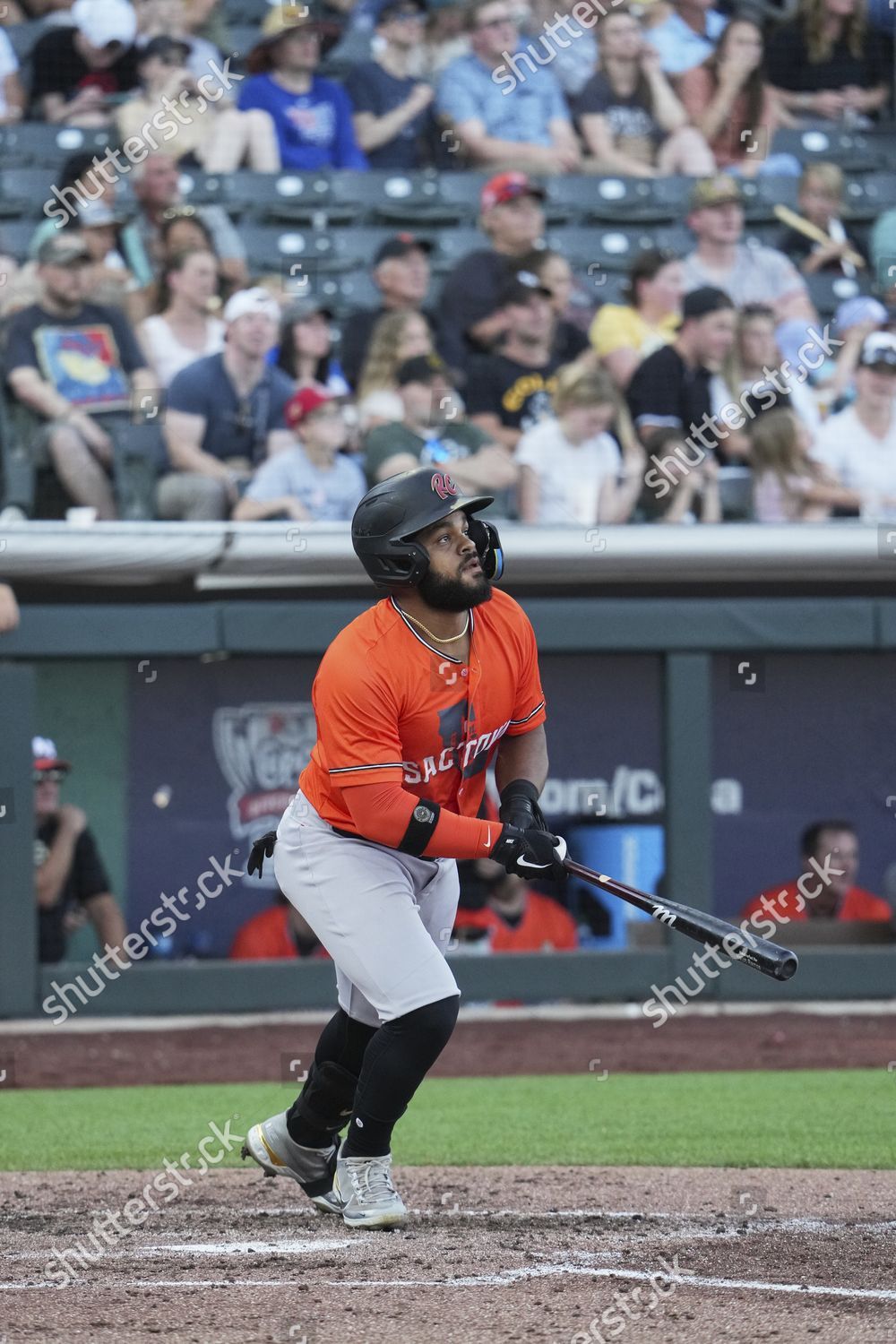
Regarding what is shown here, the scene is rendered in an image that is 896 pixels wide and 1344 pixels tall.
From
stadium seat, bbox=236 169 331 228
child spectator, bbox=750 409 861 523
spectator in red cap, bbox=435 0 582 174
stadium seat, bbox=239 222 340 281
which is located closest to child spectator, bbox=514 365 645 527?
child spectator, bbox=750 409 861 523

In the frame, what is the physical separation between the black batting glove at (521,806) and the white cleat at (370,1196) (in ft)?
2.64

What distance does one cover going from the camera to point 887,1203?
15.5 ft

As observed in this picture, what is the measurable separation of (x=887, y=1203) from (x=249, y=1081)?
3.37 meters

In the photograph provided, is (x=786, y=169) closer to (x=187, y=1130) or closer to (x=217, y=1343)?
(x=187, y=1130)

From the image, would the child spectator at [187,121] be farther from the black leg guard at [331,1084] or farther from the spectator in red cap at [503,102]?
the black leg guard at [331,1084]

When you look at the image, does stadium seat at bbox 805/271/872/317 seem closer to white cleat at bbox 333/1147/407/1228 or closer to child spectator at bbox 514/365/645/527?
child spectator at bbox 514/365/645/527

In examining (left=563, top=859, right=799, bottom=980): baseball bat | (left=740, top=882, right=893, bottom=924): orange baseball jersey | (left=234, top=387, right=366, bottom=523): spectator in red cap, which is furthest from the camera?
(left=740, top=882, right=893, bottom=924): orange baseball jersey

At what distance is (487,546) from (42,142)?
7.91 metres

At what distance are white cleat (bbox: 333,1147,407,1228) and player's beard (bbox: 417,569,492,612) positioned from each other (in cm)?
123

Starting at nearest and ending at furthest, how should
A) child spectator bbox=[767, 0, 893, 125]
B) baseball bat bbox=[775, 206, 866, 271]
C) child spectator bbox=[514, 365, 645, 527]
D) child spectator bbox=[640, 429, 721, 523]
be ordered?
1. child spectator bbox=[514, 365, 645, 527]
2. child spectator bbox=[640, 429, 721, 523]
3. baseball bat bbox=[775, 206, 866, 271]
4. child spectator bbox=[767, 0, 893, 125]

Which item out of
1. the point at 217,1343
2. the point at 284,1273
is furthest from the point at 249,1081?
the point at 217,1343

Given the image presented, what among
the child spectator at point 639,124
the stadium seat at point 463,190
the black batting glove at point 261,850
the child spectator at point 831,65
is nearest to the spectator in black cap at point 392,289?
the stadium seat at point 463,190

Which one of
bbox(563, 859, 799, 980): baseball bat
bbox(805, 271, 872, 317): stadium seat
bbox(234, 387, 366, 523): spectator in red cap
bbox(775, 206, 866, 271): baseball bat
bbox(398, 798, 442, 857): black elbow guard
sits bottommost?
bbox(563, 859, 799, 980): baseball bat

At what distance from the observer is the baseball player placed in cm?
407
